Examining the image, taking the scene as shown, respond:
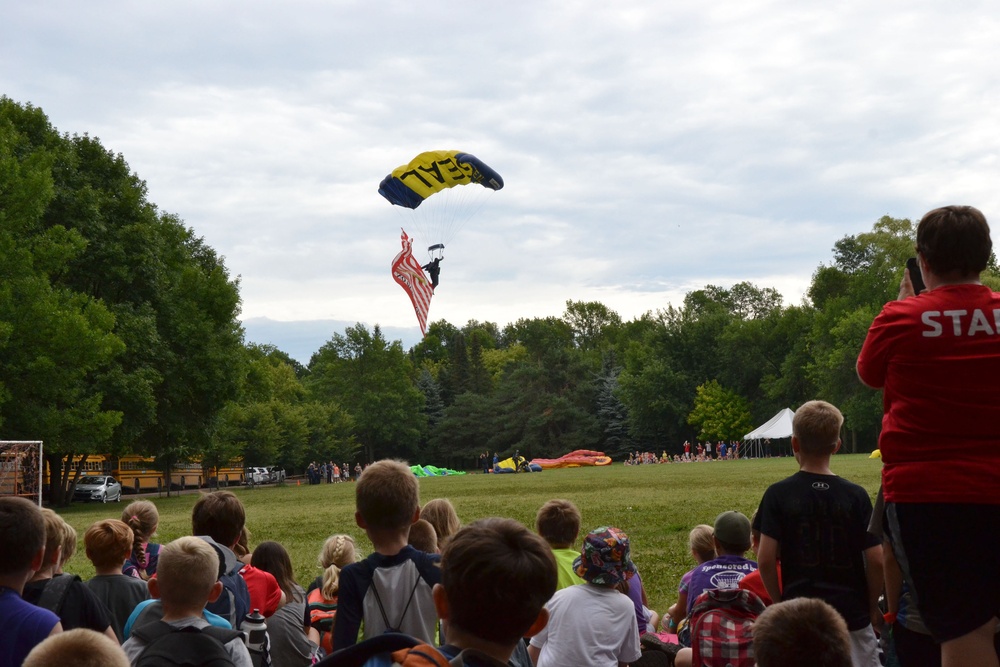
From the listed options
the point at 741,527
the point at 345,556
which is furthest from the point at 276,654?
the point at 741,527

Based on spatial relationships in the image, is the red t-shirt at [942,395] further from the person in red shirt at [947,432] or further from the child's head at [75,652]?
the child's head at [75,652]

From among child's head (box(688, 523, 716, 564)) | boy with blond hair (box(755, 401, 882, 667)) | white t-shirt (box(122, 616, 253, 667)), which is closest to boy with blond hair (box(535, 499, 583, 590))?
child's head (box(688, 523, 716, 564))

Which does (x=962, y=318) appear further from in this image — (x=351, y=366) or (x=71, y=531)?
(x=351, y=366)

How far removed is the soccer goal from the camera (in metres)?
21.1

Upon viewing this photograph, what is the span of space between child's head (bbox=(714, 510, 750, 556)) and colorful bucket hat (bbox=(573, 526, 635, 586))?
0.85 m

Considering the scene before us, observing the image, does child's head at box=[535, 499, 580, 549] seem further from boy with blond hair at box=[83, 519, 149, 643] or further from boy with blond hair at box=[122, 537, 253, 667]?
boy with blond hair at box=[122, 537, 253, 667]

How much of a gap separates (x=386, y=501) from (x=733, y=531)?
2334 millimetres

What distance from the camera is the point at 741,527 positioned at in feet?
17.2

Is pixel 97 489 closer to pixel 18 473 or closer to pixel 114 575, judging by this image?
pixel 18 473

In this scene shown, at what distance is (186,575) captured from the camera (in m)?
3.47

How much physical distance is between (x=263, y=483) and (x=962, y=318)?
242ft

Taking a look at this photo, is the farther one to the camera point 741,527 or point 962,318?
point 741,527

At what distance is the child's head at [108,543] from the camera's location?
481cm

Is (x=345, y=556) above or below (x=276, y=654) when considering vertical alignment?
above
